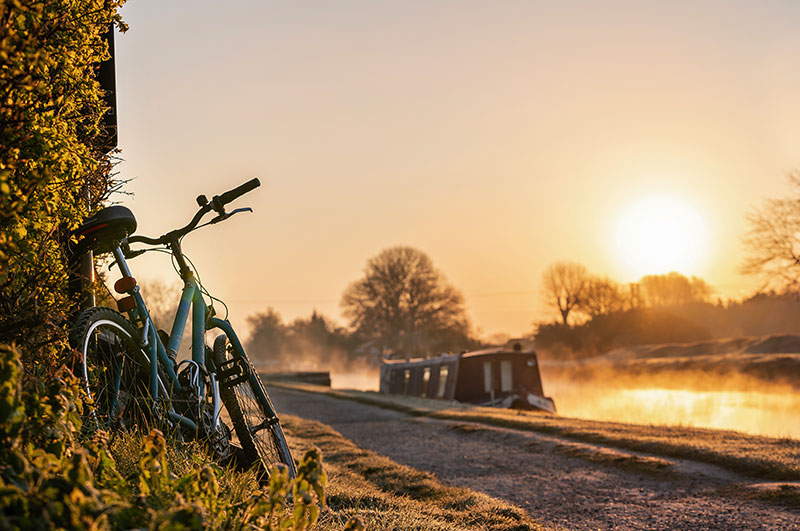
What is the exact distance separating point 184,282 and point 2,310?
71.9 inches

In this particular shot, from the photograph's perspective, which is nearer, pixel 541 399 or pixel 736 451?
pixel 736 451

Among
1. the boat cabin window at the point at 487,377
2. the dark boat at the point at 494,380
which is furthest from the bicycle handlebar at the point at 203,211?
the boat cabin window at the point at 487,377

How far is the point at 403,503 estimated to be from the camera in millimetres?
5027

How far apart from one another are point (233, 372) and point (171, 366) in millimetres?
473

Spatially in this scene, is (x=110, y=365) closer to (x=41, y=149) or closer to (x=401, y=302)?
(x=41, y=149)

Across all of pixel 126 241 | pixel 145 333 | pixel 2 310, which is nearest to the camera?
pixel 2 310

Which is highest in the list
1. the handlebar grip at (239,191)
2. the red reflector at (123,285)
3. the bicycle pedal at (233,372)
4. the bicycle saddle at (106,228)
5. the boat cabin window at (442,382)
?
the handlebar grip at (239,191)

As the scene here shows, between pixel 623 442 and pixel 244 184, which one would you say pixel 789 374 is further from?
pixel 244 184

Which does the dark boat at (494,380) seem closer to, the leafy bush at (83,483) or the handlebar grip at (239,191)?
the handlebar grip at (239,191)

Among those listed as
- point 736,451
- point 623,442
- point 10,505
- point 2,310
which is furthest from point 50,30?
point 623,442

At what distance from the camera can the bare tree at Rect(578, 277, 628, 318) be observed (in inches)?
2522

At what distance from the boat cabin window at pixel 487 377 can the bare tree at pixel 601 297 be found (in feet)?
139

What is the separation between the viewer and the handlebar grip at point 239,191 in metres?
4.43

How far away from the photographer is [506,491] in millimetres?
6691
